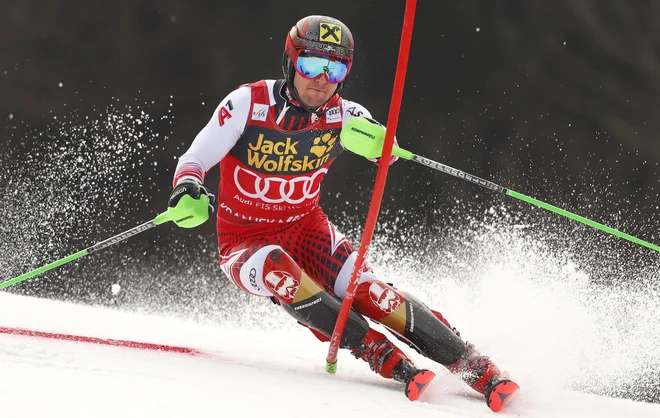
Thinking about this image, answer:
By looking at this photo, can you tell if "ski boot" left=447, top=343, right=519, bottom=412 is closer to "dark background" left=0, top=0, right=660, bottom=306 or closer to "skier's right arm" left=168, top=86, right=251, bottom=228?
"skier's right arm" left=168, top=86, right=251, bottom=228

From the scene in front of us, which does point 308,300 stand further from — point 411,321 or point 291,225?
point 291,225

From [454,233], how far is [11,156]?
9.11 feet

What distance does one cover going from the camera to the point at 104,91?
4852 millimetres

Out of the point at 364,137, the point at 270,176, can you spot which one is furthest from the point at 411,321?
the point at 270,176

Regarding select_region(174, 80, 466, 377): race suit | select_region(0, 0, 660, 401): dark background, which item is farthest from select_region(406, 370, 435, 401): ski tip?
select_region(0, 0, 660, 401): dark background

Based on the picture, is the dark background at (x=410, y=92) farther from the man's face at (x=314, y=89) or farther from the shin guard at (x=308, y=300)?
the shin guard at (x=308, y=300)

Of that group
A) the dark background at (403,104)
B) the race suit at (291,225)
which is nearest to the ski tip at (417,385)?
the race suit at (291,225)

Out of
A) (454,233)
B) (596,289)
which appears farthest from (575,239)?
(454,233)

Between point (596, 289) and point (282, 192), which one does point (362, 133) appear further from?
point (596, 289)

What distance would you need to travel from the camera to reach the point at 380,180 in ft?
7.99

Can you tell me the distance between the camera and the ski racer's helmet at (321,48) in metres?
2.70

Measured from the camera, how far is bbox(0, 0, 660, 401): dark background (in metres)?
4.76

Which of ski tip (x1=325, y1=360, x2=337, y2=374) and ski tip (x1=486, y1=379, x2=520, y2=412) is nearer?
ski tip (x1=486, y1=379, x2=520, y2=412)

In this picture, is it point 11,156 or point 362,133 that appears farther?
point 11,156
